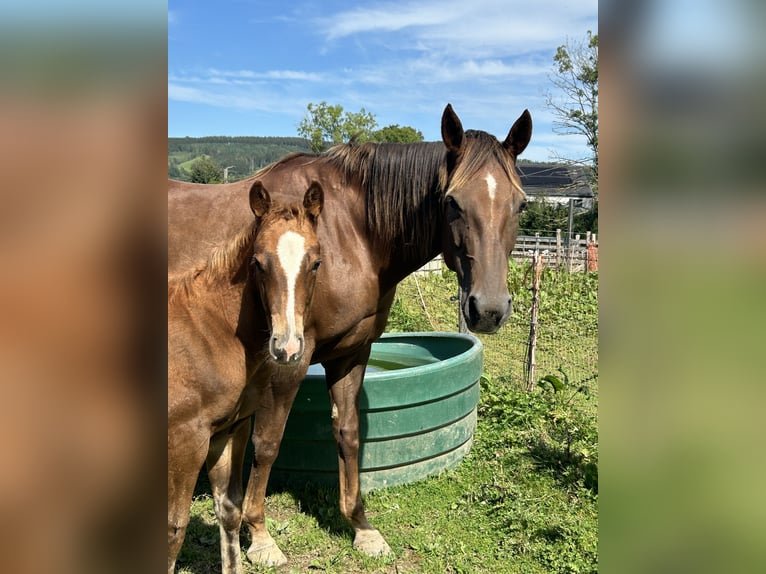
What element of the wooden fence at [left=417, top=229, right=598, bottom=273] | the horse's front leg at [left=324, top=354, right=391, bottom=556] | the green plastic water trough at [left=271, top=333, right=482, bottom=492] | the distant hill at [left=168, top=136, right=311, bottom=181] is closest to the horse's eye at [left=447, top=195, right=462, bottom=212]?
the horse's front leg at [left=324, top=354, right=391, bottom=556]

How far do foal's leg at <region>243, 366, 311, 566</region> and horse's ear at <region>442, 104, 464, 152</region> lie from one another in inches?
58.0

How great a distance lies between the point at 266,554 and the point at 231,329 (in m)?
1.71

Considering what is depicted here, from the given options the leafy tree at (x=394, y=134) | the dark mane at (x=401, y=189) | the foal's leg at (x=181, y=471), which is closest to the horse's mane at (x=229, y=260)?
the foal's leg at (x=181, y=471)

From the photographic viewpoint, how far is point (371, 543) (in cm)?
350

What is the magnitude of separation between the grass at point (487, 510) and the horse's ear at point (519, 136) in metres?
2.36

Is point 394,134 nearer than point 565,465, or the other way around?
point 565,465

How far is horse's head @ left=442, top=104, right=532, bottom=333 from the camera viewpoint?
259 centimetres

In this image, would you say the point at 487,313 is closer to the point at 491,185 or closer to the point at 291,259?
the point at 491,185

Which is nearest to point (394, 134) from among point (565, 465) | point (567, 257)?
point (567, 257)

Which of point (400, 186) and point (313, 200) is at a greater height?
point (400, 186)

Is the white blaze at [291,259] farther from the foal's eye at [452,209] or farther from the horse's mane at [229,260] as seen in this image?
the foal's eye at [452,209]

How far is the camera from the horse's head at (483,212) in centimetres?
259
